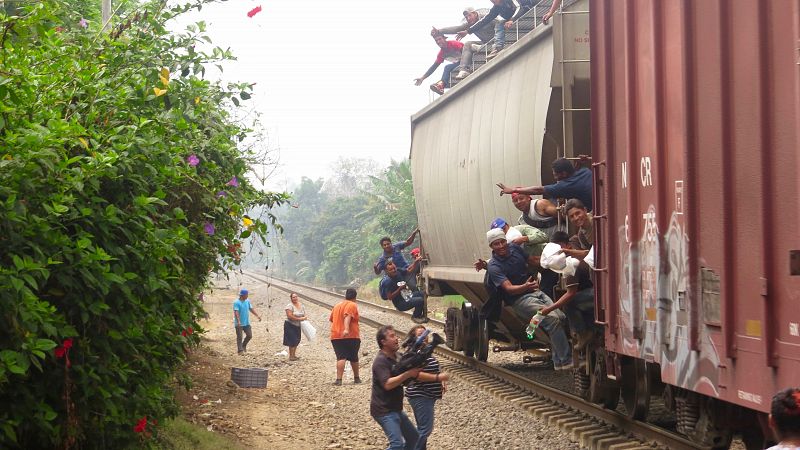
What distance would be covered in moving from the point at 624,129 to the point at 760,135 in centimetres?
223

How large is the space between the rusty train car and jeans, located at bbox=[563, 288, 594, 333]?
0.87 feet

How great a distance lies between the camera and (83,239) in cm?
460

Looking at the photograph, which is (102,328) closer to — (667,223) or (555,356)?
(667,223)

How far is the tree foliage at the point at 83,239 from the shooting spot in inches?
174

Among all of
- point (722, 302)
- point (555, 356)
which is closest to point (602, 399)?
point (555, 356)

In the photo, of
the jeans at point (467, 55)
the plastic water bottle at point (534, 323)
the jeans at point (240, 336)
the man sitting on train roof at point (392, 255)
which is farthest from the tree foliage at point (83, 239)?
the jeans at point (240, 336)

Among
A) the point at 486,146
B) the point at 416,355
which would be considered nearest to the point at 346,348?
the point at 486,146

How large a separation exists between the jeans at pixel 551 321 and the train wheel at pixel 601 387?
257mm

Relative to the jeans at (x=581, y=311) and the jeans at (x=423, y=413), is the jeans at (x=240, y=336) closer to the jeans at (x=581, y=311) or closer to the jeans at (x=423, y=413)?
the jeans at (x=581, y=311)

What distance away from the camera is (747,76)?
192 inches

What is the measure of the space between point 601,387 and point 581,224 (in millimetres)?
2106

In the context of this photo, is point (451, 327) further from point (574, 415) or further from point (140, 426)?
point (140, 426)

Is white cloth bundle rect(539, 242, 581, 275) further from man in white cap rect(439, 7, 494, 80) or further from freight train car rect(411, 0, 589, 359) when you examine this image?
man in white cap rect(439, 7, 494, 80)

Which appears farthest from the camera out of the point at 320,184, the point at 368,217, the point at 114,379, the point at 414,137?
the point at 320,184
